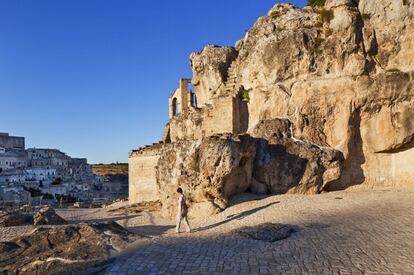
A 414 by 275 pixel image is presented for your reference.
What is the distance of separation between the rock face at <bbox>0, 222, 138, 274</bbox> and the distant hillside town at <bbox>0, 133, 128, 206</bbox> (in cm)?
3955

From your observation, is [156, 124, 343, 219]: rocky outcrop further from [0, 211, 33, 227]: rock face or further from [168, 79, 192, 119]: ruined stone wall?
[168, 79, 192, 119]: ruined stone wall

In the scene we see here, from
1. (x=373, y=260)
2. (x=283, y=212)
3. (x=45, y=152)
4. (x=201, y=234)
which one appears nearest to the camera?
(x=373, y=260)

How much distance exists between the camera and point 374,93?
1844 centimetres

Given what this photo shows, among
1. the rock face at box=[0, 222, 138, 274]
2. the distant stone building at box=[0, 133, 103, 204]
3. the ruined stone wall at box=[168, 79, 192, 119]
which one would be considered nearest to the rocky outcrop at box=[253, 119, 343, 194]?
the rock face at box=[0, 222, 138, 274]

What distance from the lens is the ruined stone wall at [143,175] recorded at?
2691cm

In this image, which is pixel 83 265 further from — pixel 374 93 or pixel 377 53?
pixel 377 53

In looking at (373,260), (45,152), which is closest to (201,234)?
(373,260)

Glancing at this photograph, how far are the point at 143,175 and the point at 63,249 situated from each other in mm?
17656

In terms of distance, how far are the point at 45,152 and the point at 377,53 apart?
70843 mm

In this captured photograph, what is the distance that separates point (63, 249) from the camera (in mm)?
10008

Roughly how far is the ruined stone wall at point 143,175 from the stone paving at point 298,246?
13.6m

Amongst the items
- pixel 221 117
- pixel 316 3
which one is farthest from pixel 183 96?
pixel 316 3

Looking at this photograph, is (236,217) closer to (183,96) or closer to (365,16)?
(365,16)

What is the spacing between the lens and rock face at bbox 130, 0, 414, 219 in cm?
1647
